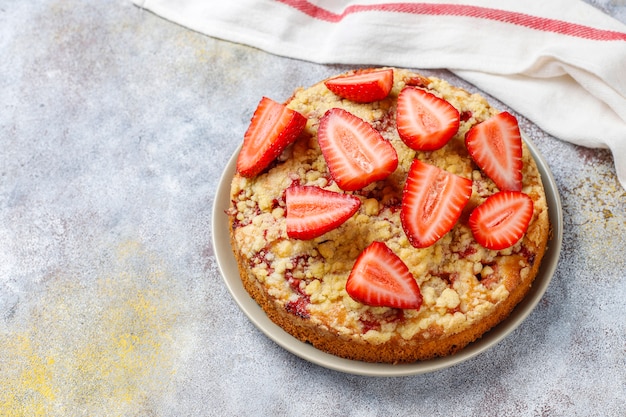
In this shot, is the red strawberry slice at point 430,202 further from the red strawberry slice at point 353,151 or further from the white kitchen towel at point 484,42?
the white kitchen towel at point 484,42

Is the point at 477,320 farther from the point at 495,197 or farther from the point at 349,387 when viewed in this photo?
the point at 349,387

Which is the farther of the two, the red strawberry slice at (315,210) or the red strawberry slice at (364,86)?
the red strawberry slice at (364,86)

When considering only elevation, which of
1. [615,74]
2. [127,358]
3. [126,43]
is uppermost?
[615,74]

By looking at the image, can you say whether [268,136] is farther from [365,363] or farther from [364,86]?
[365,363]

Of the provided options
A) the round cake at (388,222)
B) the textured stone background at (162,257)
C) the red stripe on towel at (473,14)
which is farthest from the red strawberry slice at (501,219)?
the red stripe on towel at (473,14)

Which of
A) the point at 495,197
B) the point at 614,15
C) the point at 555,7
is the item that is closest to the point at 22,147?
the point at 495,197

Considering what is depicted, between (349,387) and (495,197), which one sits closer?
(495,197)
